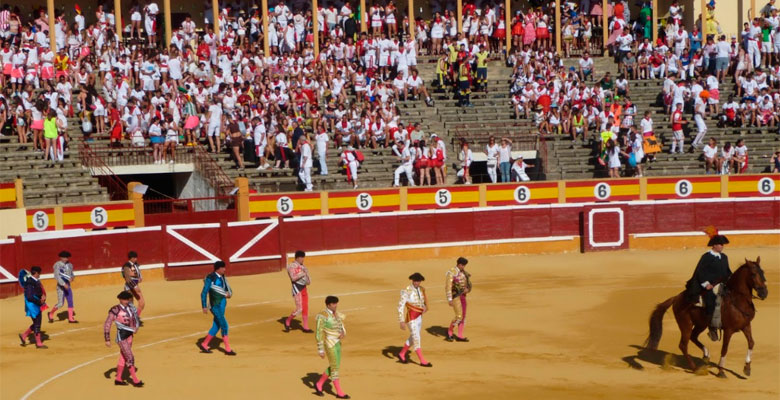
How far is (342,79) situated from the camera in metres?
34.2

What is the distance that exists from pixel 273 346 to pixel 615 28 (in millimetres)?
23288

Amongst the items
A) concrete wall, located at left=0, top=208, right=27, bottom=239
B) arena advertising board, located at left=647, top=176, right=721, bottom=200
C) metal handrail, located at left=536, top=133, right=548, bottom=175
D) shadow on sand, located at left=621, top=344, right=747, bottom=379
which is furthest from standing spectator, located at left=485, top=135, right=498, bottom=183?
shadow on sand, located at left=621, top=344, right=747, bottom=379

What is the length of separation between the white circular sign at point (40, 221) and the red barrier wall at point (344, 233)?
147 cm

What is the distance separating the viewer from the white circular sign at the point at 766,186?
98.1 ft

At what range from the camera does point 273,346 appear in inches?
770

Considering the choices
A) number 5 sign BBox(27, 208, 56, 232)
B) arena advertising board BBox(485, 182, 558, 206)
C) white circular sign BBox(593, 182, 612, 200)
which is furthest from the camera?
white circular sign BBox(593, 182, 612, 200)

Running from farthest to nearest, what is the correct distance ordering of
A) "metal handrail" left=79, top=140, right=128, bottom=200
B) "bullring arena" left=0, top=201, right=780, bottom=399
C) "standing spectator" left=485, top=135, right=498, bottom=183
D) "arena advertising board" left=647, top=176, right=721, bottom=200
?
"standing spectator" left=485, top=135, right=498, bottom=183 → "arena advertising board" left=647, top=176, right=721, bottom=200 → "metal handrail" left=79, top=140, right=128, bottom=200 → "bullring arena" left=0, top=201, right=780, bottom=399

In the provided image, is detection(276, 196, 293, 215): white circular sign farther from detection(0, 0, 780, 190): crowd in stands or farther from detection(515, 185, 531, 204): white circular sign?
detection(515, 185, 531, 204): white circular sign

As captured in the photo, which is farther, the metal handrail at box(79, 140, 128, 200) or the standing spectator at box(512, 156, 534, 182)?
the standing spectator at box(512, 156, 534, 182)

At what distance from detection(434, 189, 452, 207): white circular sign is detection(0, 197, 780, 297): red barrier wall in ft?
1.12

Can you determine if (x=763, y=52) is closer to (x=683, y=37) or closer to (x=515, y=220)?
(x=683, y=37)

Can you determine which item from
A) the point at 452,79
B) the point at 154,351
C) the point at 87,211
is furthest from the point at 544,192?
the point at 154,351

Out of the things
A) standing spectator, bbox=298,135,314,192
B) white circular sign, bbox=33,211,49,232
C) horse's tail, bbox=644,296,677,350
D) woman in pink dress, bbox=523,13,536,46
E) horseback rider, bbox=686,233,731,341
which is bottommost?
horse's tail, bbox=644,296,677,350

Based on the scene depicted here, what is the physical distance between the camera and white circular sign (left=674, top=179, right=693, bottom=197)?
97.9 ft
